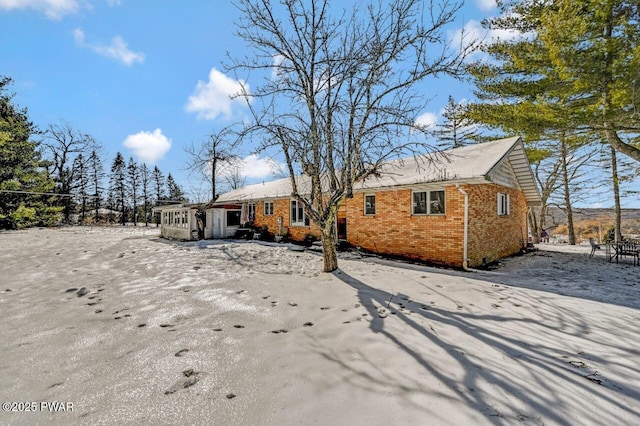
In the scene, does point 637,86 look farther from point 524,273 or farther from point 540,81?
point 524,273

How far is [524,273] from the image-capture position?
783cm

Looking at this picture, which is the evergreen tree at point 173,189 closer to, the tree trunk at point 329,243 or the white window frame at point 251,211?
the white window frame at point 251,211

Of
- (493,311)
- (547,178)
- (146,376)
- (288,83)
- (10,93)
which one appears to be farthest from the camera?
(10,93)

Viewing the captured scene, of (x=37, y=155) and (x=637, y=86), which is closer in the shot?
(x=637, y=86)

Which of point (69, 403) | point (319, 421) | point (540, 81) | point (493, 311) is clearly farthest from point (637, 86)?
point (69, 403)

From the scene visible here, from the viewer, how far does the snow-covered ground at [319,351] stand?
213 cm

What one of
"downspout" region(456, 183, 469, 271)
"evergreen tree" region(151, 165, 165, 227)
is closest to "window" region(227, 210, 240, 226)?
"downspout" region(456, 183, 469, 271)

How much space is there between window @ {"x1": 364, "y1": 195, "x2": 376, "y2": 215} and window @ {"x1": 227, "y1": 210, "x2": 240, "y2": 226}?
1060 cm

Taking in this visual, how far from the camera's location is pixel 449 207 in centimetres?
866

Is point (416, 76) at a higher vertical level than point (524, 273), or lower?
higher

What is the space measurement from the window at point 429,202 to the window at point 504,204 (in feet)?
10.6

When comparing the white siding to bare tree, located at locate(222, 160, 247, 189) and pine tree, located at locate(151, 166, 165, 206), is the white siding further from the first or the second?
pine tree, located at locate(151, 166, 165, 206)

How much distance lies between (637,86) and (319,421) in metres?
10.5

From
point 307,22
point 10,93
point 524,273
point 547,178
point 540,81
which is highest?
point 10,93
